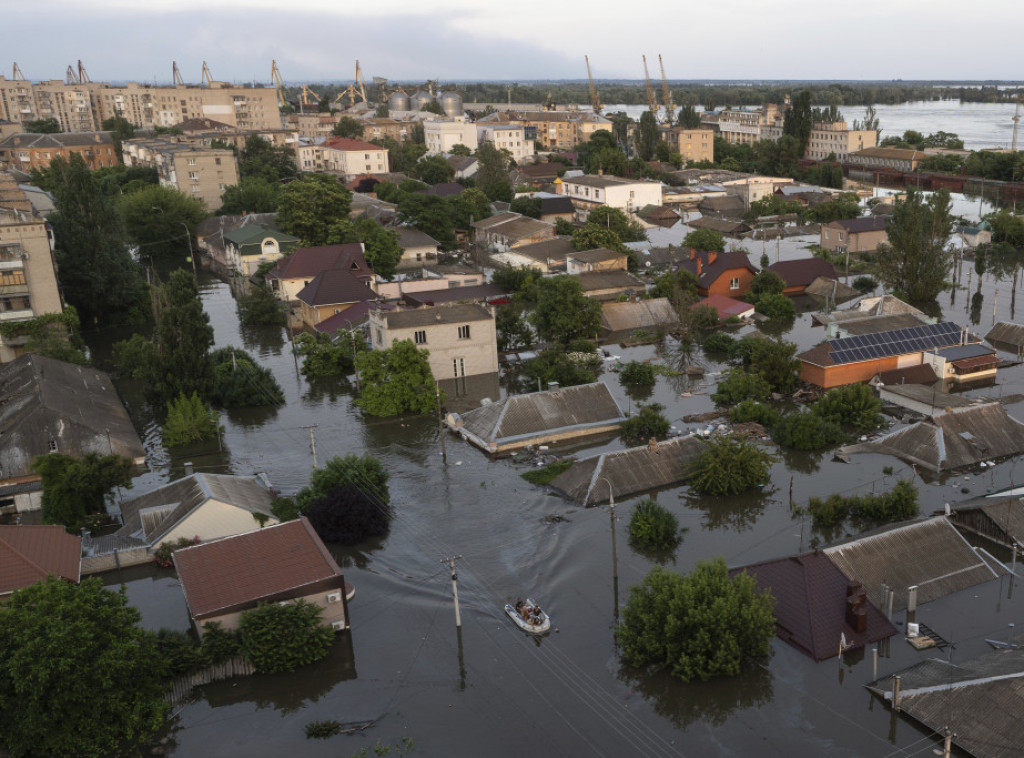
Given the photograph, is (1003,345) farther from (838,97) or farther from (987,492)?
(838,97)


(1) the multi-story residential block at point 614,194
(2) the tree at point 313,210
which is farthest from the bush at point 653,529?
(1) the multi-story residential block at point 614,194

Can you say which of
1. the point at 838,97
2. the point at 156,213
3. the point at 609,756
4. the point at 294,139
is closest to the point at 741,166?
the point at 294,139

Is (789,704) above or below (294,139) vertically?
below

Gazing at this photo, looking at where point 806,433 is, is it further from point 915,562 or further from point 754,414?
point 915,562

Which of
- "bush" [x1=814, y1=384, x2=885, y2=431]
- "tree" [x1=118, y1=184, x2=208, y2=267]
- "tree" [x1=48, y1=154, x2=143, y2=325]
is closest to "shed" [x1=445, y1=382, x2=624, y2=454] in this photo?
"bush" [x1=814, y1=384, x2=885, y2=431]

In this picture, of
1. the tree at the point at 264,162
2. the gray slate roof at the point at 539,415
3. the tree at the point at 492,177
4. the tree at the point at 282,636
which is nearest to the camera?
the tree at the point at 282,636

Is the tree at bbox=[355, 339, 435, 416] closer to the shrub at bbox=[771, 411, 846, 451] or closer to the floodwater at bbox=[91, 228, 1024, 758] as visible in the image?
the floodwater at bbox=[91, 228, 1024, 758]

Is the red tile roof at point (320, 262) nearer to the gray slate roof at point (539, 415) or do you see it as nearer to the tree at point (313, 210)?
the tree at point (313, 210)
